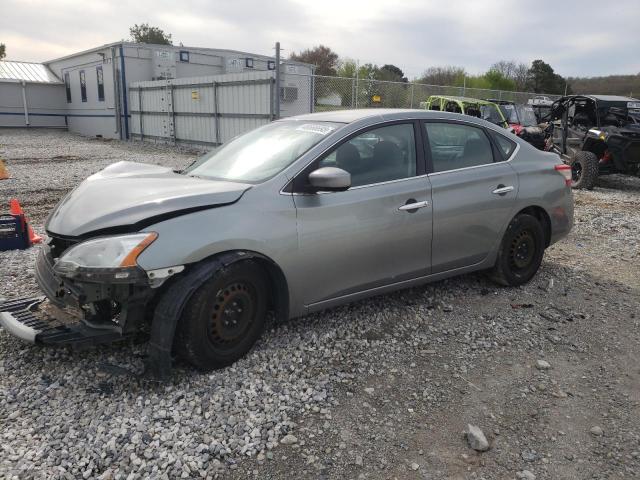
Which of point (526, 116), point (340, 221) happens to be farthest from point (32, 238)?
point (526, 116)

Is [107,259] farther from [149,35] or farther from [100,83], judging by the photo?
[149,35]

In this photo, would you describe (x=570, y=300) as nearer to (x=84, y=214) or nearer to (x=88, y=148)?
(x=84, y=214)

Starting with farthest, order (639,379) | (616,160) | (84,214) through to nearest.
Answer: (616,160), (639,379), (84,214)

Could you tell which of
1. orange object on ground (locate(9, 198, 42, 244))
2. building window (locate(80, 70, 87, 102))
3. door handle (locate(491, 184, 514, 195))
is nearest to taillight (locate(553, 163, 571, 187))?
door handle (locate(491, 184, 514, 195))

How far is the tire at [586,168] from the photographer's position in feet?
34.8

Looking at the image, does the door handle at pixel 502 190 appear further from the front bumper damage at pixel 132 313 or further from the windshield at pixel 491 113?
the windshield at pixel 491 113

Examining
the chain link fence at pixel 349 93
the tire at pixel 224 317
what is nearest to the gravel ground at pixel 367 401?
the tire at pixel 224 317

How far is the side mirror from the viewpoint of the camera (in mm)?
3201

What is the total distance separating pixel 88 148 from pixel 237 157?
60.5 ft

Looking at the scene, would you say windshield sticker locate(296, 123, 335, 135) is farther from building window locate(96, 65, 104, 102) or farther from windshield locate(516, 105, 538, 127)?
building window locate(96, 65, 104, 102)

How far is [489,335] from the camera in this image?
12.7 ft

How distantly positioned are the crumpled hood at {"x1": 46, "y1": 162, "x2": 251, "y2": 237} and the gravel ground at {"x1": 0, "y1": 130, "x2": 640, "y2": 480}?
2.78 feet

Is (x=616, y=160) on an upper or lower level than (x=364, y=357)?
upper

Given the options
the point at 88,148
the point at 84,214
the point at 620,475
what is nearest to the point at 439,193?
the point at 620,475
